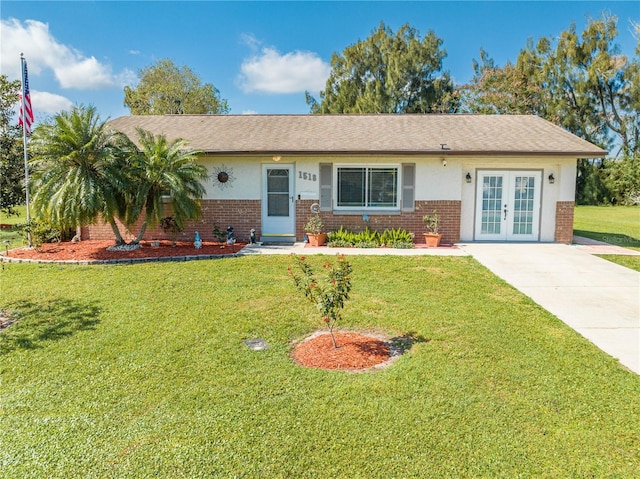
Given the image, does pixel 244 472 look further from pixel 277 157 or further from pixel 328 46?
pixel 328 46

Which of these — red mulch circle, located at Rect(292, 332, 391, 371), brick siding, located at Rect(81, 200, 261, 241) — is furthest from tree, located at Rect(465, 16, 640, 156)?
red mulch circle, located at Rect(292, 332, 391, 371)

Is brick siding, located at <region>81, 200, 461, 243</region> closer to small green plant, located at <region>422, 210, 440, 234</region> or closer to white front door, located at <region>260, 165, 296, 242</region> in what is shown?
small green plant, located at <region>422, 210, 440, 234</region>

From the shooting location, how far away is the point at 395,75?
3456cm

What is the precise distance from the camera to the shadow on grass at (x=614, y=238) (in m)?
12.7

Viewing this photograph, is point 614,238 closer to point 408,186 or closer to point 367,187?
point 408,186

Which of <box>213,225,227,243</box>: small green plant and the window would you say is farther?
the window

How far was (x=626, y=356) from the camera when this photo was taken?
4656 millimetres

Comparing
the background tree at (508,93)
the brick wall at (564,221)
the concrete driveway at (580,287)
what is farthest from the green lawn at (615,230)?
the background tree at (508,93)

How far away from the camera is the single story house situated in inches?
484

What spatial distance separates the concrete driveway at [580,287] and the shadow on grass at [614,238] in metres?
2.29

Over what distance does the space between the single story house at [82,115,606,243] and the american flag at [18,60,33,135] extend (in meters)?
3.21

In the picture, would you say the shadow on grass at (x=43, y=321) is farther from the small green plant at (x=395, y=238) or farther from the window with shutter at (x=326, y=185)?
the small green plant at (x=395, y=238)

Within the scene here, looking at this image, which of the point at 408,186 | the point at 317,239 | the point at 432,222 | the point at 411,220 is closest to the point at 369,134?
the point at 408,186

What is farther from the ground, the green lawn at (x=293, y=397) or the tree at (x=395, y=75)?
the tree at (x=395, y=75)
